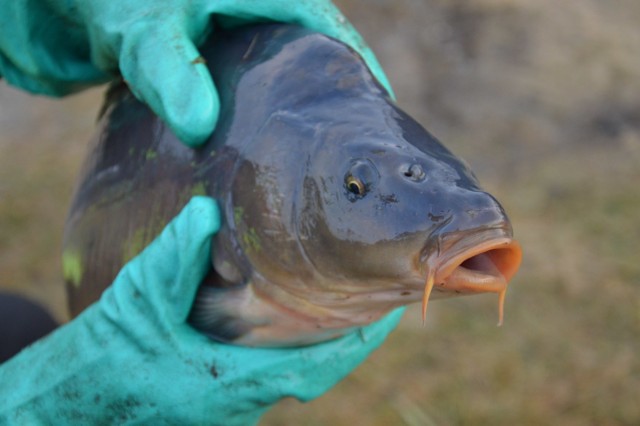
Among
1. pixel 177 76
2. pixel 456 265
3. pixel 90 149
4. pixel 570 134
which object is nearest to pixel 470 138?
pixel 570 134

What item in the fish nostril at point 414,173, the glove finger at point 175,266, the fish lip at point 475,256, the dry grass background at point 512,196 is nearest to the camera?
the fish lip at point 475,256

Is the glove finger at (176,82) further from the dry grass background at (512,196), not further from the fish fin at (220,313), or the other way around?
the dry grass background at (512,196)

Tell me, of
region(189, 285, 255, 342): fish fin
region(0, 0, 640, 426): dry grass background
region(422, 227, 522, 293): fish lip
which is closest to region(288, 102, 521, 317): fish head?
region(422, 227, 522, 293): fish lip

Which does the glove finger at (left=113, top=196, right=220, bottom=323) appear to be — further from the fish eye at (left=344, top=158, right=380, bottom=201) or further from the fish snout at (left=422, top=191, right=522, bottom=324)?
the fish snout at (left=422, top=191, right=522, bottom=324)

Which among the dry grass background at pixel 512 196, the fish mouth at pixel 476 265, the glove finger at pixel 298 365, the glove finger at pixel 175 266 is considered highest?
the fish mouth at pixel 476 265

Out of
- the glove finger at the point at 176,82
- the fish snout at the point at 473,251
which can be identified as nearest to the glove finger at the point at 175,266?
the glove finger at the point at 176,82

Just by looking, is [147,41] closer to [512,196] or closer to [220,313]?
[220,313]

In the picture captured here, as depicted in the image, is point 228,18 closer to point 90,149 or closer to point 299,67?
point 299,67
